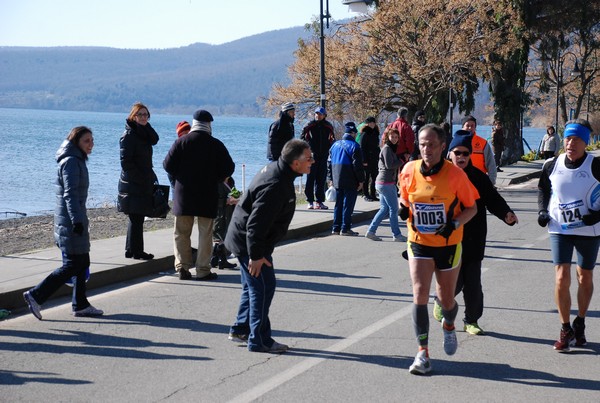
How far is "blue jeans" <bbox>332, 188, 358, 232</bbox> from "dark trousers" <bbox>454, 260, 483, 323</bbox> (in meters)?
6.28

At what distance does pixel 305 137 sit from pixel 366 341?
34.6ft

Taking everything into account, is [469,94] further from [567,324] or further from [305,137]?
[567,324]

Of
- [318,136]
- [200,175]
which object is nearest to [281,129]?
[318,136]

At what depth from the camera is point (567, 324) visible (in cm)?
721

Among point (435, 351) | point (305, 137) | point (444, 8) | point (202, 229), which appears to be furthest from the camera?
point (444, 8)

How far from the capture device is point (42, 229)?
1795cm

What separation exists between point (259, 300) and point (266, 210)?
795 mm

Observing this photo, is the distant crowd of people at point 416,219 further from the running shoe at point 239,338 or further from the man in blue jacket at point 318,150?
A: the man in blue jacket at point 318,150

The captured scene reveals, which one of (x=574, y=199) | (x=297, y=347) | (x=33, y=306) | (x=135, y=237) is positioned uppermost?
(x=574, y=199)

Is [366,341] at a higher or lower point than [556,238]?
lower

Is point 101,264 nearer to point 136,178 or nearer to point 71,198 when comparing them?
point 136,178

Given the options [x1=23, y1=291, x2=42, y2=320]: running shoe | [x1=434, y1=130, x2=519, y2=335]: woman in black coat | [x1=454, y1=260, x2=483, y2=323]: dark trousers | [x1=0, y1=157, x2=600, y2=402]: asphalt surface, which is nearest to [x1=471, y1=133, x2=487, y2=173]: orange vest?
[x1=0, y1=157, x2=600, y2=402]: asphalt surface

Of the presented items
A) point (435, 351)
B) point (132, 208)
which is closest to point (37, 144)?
point (132, 208)

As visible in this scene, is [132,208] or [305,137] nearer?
[132,208]
